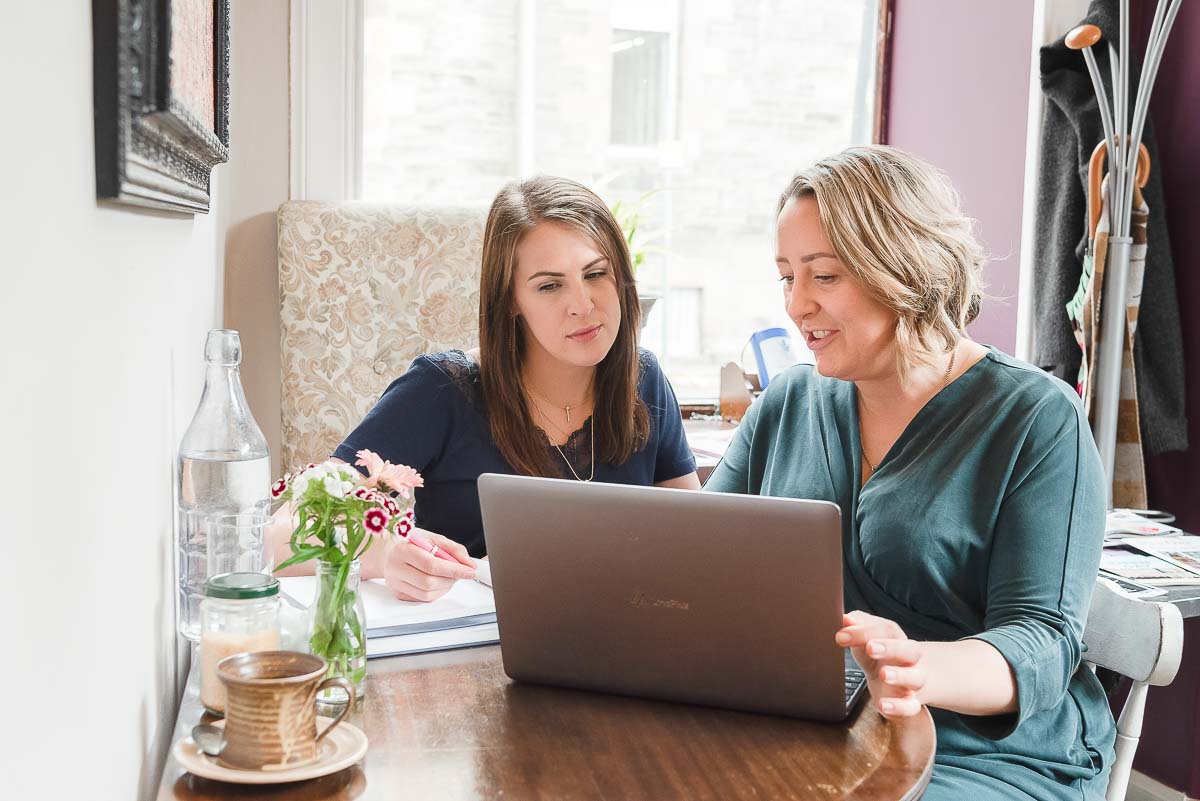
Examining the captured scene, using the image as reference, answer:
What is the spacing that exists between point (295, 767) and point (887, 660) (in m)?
0.52

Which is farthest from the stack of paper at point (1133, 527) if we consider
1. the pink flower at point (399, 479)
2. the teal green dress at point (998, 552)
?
the pink flower at point (399, 479)

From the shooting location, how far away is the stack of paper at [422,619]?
1173 mm

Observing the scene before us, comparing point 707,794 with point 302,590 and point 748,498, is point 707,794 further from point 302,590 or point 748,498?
point 302,590

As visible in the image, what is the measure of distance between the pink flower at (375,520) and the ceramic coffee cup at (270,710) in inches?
5.7

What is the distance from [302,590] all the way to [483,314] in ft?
2.04

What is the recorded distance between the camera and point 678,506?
946 millimetres

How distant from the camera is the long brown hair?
1.73m

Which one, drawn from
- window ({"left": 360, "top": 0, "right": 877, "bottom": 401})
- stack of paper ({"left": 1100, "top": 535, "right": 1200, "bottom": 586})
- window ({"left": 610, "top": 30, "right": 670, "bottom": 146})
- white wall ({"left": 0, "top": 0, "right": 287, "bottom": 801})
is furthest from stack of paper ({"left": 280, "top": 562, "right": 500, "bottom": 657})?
window ({"left": 610, "top": 30, "right": 670, "bottom": 146})

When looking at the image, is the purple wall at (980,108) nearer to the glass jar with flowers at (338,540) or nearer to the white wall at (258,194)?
the white wall at (258,194)

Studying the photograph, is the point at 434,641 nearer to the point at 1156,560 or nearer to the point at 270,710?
the point at 270,710

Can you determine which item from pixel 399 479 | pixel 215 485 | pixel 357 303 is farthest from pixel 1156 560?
pixel 357 303

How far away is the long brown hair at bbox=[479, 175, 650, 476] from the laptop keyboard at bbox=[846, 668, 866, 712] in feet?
2.26

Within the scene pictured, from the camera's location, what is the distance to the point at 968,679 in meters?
1.11

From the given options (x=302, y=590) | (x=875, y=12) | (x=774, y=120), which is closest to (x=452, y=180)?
(x=774, y=120)
